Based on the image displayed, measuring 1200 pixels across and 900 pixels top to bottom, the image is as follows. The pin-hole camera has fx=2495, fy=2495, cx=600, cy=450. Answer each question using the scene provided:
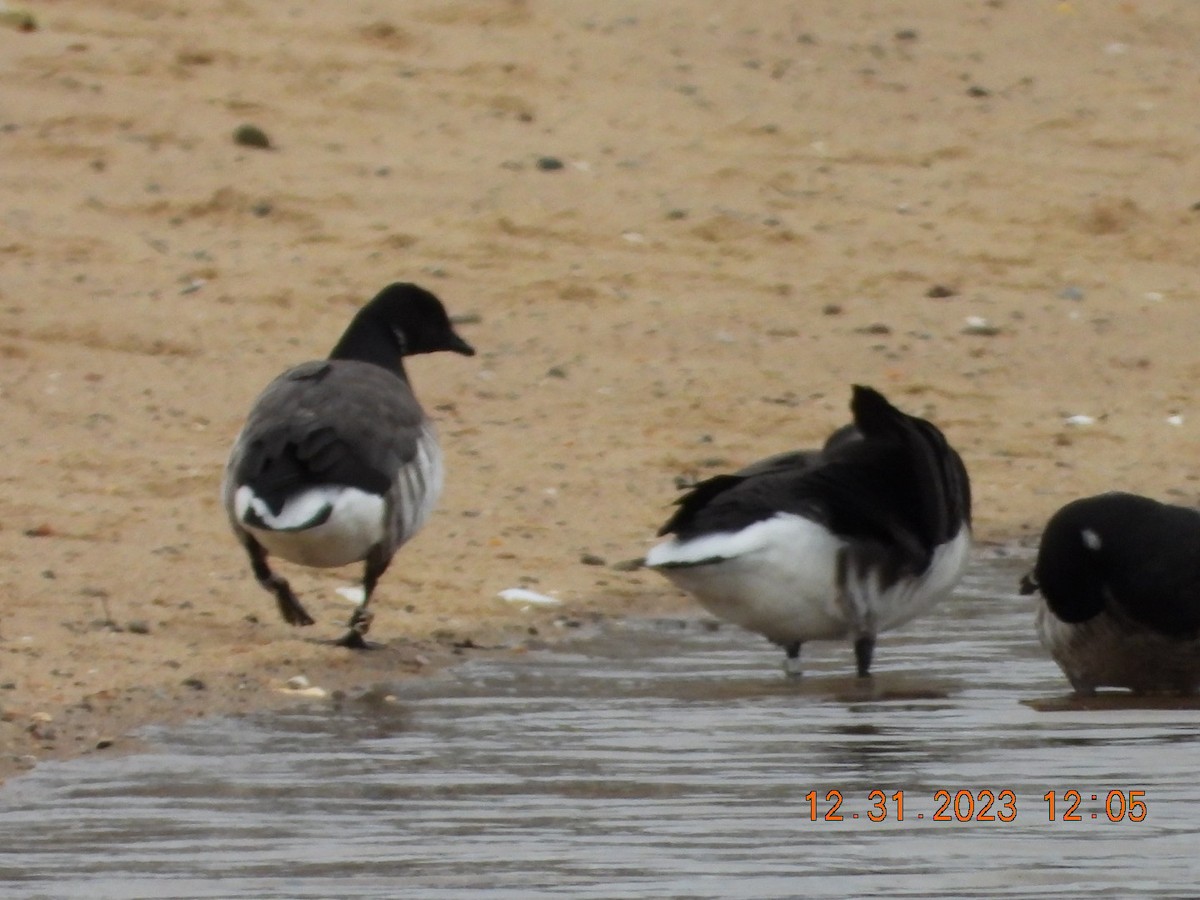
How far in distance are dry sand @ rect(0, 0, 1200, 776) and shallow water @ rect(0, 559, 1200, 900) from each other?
0.53 meters

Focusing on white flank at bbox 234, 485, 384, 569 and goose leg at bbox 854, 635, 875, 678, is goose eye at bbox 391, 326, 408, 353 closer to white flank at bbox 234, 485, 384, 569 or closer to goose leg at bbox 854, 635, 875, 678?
white flank at bbox 234, 485, 384, 569

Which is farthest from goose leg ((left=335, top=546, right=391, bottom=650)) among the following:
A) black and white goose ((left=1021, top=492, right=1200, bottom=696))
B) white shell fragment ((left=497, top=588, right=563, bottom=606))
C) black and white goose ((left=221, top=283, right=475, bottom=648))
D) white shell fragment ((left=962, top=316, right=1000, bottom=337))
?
white shell fragment ((left=962, top=316, right=1000, bottom=337))

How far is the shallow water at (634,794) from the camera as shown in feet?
14.6

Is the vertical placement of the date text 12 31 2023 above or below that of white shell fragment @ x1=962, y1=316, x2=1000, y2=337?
above

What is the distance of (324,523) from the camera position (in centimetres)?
703

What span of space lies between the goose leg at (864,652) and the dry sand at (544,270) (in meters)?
1.09

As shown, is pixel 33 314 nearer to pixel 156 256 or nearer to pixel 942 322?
pixel 156 256

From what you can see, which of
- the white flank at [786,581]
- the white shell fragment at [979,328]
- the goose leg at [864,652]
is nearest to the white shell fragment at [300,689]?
the white flank at [786,581]

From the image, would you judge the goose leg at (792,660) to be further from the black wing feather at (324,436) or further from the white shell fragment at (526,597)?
the black wing feather at (324,436)

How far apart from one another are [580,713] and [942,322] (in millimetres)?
6049

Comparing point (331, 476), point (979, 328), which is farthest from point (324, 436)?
point (979, 328)

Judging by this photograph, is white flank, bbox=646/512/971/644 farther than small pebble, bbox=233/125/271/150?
No

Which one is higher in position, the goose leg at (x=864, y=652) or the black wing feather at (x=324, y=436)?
the black wing feather at (x=324, y=436)

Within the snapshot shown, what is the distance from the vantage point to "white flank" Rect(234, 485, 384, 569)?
697cm
